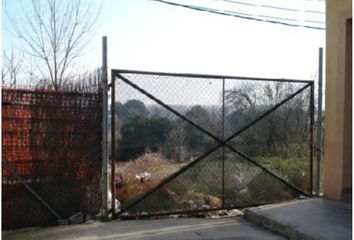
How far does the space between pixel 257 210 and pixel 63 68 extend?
7.70 metres

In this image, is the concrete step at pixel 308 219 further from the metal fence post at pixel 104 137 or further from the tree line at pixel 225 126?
the metal fence post at pixel 104 137

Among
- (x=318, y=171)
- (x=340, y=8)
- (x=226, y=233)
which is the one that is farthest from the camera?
(x=318, y=171)

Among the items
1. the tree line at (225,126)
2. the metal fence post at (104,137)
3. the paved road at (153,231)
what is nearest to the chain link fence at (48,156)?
the metal fence post at (104,137)

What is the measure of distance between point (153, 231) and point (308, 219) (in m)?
2.01

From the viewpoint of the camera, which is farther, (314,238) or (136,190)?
(136,190)

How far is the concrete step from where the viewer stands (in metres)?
5.07

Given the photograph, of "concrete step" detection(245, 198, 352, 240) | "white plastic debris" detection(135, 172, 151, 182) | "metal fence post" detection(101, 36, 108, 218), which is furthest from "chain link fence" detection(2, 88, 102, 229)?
"concrete step" detection(245, 198, 352, 240)

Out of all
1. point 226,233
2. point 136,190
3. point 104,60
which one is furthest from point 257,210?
point 104,60

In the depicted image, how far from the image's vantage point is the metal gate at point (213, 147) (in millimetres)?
6359

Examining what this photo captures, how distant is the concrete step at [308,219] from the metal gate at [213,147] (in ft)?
2.59

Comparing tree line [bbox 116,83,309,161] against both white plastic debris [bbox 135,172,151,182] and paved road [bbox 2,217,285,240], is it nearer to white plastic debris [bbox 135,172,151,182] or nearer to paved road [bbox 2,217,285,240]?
white plastic debris [bbox 135,172,151,182]

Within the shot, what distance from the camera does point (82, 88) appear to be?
20.1 ft

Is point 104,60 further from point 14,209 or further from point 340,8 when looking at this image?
point 340,8

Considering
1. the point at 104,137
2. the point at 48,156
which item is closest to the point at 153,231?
the point at 104,137
